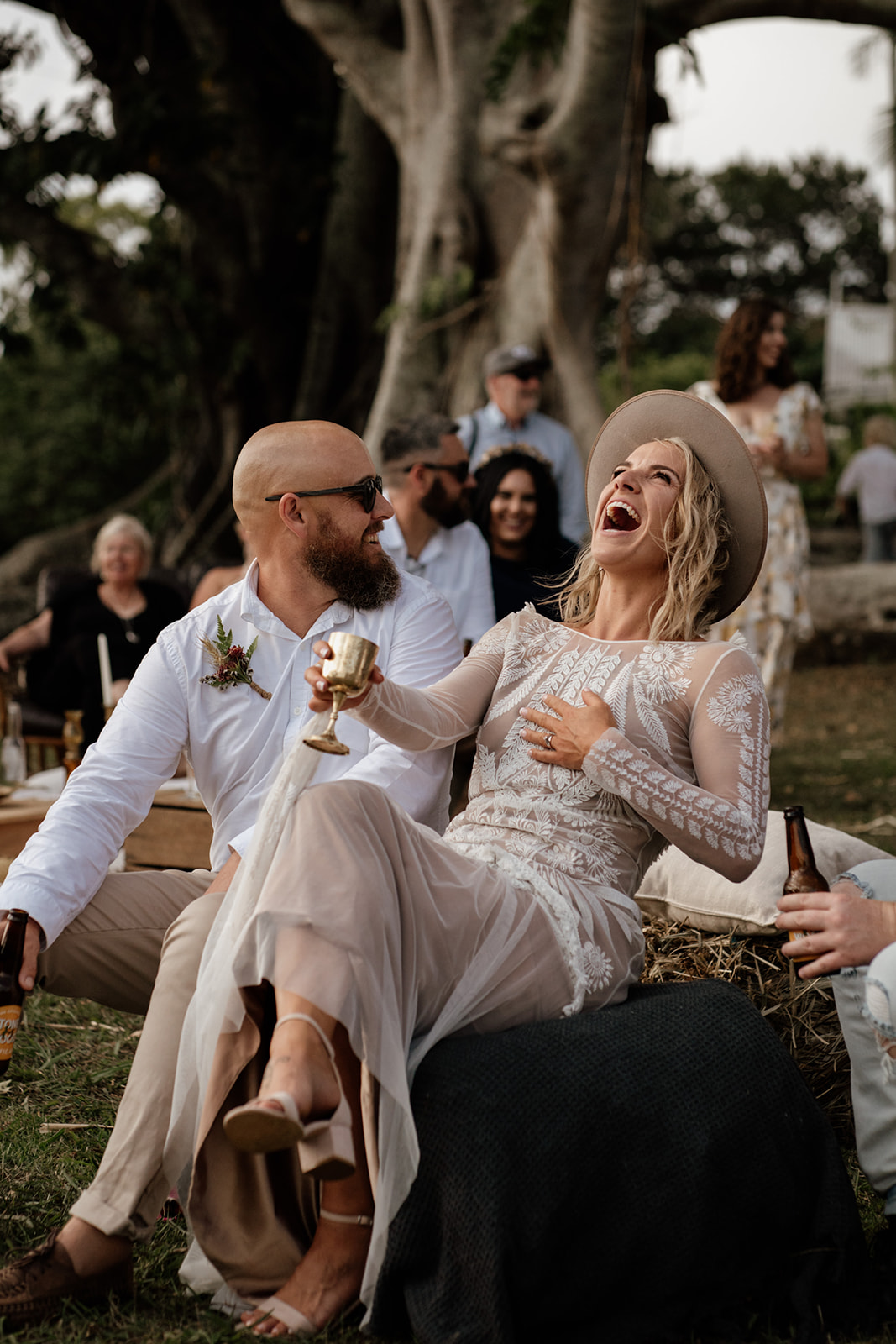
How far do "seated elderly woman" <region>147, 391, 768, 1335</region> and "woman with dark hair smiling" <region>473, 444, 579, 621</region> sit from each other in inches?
108

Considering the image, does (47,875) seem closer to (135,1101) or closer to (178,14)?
(135,1101)

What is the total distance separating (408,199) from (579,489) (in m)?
3.82

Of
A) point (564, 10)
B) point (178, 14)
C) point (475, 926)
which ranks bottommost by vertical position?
point (475, 926)

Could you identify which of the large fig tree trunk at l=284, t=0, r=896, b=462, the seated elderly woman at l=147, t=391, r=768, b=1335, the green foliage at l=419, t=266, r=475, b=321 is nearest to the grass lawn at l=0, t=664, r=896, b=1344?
the seated elderly woman at l=147, t=391, r=768, b=1335

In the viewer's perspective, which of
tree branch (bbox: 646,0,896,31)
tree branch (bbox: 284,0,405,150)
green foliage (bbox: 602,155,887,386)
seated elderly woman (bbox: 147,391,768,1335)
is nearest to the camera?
seated elderly woman (bbox: 147,391,768,1335)

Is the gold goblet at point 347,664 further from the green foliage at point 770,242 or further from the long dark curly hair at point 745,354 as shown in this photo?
the green foliage at point 770,242

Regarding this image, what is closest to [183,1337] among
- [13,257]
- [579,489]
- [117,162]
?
[579,489]

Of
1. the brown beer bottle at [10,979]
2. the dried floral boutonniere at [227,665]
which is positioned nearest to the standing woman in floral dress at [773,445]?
the dried floral boutonniere at [227,665]

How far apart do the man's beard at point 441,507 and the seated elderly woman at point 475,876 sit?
262 cm

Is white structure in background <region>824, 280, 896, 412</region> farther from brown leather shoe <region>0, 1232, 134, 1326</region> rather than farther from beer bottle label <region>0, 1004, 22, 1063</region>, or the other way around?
brown leather shoe <region>0, 1232, 134, 1326</region>

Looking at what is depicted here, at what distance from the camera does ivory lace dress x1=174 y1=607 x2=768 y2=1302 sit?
7.39 feet

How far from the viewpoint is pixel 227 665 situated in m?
3.06

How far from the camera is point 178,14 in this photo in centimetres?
1197

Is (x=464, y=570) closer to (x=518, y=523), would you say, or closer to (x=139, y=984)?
(x=518, y=523)
